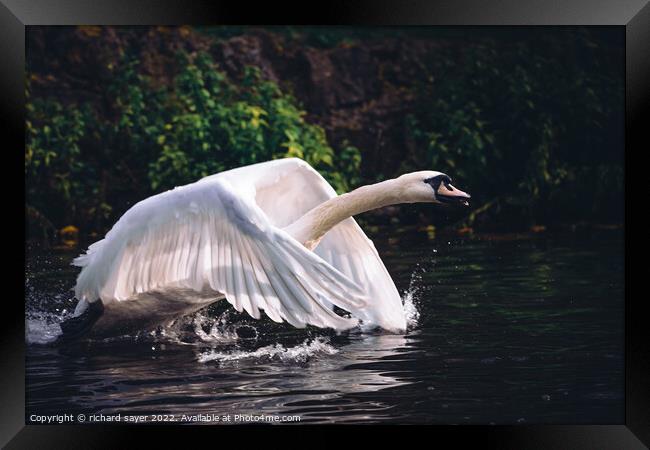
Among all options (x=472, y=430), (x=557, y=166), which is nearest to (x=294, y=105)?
(x=557, y=166)

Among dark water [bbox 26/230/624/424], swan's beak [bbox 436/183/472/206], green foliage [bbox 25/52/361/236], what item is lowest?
dark water [bbox 26/230/624/424]

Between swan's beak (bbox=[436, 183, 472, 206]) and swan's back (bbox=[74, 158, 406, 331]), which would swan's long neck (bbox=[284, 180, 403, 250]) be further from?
swan's back (bbox=[74, 158, 406, 331])

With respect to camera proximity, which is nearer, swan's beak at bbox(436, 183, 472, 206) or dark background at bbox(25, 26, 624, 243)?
swan's beak at bbox(436, 183, 472, 206)

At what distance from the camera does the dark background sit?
33.4ft

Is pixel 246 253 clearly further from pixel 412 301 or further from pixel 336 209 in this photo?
pixel 412 301

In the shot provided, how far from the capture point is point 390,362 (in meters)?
6.31

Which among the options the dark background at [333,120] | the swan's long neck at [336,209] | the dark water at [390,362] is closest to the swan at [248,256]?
the swan's long neck at [336,209]

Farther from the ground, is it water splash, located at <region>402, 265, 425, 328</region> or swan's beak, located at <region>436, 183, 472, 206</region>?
swan's beak, located at <region>436, 183, 472, 206</region>

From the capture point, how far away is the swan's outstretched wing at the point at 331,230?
6.98 metres

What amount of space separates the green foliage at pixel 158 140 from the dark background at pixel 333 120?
0.01 metres

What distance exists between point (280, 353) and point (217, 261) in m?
0.83

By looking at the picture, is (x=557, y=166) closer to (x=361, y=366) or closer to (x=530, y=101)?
(x=530, y=101)

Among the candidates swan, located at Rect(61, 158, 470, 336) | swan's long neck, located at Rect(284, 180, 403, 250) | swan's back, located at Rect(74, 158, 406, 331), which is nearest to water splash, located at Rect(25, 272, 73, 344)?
swan, located at Rect(61, 158, 470, 336)
